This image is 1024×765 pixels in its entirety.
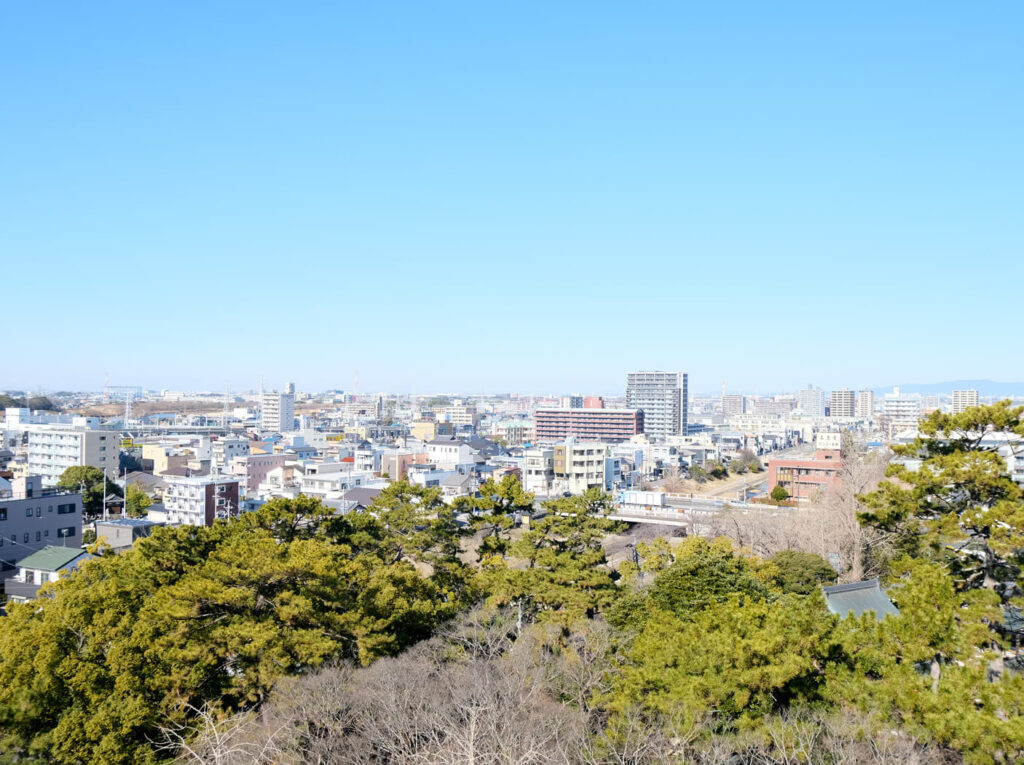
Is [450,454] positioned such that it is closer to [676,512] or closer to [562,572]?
[676,512]

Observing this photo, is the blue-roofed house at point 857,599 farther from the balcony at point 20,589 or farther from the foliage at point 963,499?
the balcony at point 20,589

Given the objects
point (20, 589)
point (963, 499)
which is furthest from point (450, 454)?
point (963, 499)

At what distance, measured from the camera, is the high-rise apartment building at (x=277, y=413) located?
61.8 meters

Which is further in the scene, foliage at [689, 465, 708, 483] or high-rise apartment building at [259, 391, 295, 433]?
high-rise apartment building at [259, 391, 295, 433]

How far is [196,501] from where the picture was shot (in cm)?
2036

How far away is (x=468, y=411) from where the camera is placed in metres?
70.4

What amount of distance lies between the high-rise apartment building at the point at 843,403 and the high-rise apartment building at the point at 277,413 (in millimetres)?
49803

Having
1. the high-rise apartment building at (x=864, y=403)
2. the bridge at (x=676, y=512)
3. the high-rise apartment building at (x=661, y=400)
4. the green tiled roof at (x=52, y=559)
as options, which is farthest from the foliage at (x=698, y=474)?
the high-rise apartment building at (x=864, y=403)

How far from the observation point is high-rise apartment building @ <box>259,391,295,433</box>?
6175 cm

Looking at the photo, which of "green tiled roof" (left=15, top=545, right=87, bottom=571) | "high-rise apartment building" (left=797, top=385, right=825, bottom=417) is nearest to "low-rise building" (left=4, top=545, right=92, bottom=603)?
"green tiled roof" (left=15, top=545, right=87, bottom=571)

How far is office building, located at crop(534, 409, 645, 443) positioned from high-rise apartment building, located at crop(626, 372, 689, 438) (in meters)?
5.77

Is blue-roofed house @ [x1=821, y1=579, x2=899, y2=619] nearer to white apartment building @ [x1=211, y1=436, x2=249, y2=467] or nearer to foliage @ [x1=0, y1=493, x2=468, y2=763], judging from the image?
foliage @ [x1=0, y1=493, x2=468, y2=763]

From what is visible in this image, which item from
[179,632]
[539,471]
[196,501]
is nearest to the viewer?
[179,632]

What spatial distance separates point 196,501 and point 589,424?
33.8m
